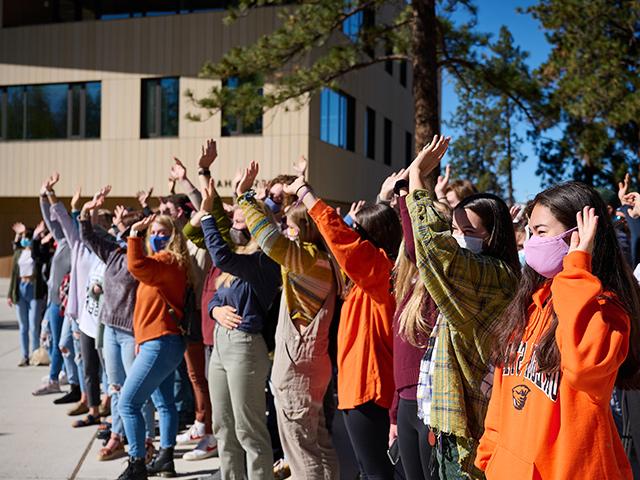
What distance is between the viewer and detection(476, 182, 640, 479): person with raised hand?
2.08 metres

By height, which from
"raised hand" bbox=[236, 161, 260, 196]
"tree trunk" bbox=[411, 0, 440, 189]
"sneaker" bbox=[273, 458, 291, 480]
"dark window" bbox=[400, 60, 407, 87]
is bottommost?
"sneaker" bbox=[273, 458, 291, 480]

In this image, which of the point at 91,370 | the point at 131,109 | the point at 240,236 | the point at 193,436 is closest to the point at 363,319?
the point at 240,236

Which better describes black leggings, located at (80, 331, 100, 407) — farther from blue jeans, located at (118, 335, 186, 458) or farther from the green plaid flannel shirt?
the green plaid flannel shirt

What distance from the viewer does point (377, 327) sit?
381 centimetres

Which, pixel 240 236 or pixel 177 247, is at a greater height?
pixel 240 236

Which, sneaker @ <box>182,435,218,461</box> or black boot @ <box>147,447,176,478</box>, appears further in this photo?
sneaker @ <box>182,435,218,461</box>

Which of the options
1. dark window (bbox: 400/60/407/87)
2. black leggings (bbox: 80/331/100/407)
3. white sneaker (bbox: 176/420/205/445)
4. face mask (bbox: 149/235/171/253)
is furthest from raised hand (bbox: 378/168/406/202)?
dark window (bbox: 400/60/407/87)

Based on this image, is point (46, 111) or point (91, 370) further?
point (46, 111)

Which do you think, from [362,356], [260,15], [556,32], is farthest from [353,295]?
[260,15]

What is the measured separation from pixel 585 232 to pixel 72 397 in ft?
22.4

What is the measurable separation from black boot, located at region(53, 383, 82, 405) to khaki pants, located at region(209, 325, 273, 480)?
12.1ft

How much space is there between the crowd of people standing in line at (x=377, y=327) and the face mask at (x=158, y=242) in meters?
0.01

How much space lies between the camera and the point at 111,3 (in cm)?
2102

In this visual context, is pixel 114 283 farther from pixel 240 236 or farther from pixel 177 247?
pixel 240 236
